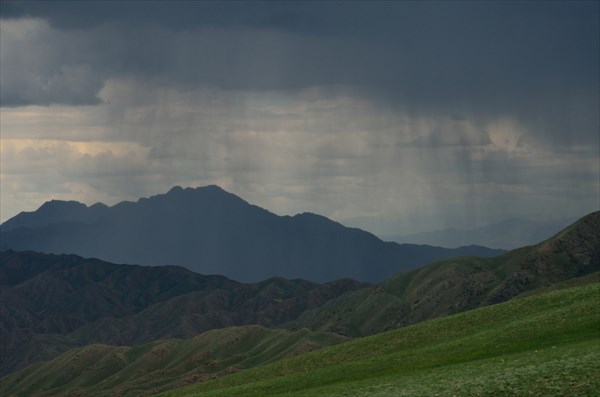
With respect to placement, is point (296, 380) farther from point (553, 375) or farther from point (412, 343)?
point (553, 375)

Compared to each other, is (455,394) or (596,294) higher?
(596,294)

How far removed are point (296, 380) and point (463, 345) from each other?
15.8 metres

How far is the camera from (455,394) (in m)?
49.7

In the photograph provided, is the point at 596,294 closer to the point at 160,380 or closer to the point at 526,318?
the point at 526,318

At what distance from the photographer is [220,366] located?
196m

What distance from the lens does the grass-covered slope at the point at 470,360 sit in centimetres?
5094

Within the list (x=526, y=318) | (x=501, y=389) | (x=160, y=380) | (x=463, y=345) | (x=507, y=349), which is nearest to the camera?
(x=501, y=389)

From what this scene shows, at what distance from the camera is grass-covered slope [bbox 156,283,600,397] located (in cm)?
5094

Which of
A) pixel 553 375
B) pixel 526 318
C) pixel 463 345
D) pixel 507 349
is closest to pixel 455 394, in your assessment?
pixel 553 375

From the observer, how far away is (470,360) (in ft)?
233

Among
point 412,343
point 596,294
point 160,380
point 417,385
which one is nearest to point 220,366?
point 160,380

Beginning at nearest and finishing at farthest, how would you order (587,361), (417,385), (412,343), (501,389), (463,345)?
(501,389) → (587,361) → (417,385) → (463,345) → (412,343)

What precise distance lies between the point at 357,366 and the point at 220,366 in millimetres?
119820

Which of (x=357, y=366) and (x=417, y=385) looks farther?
(x=357, y=366)
